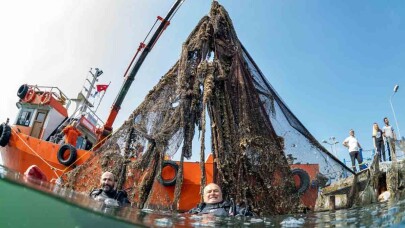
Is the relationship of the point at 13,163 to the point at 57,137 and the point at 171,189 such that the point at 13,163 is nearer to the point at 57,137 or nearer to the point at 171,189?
the point at 57,137

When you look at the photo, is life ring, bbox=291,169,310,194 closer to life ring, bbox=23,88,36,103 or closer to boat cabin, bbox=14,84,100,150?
boat cabin, bbox=14,84,100,150

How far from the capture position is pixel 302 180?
5.97 m

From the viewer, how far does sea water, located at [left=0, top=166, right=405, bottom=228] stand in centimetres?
482

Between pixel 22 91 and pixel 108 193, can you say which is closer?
pixel 108 193

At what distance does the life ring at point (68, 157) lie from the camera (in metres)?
9.64

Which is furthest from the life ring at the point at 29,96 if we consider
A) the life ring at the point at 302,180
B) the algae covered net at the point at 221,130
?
the life ring at the point at 302,180

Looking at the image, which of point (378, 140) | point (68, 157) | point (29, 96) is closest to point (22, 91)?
point (29, 96)

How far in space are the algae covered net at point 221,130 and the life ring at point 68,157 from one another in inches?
154

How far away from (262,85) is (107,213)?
3903 millimetres

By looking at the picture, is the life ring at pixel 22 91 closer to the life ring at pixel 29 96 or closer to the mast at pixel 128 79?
the life ring at pixel 29 96

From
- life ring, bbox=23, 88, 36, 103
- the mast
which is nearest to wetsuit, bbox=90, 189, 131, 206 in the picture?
the mast

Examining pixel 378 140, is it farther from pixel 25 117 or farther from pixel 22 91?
pixel 22 91

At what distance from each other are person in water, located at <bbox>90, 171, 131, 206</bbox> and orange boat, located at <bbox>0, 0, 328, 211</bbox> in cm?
63

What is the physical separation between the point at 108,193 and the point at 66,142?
7266mm
